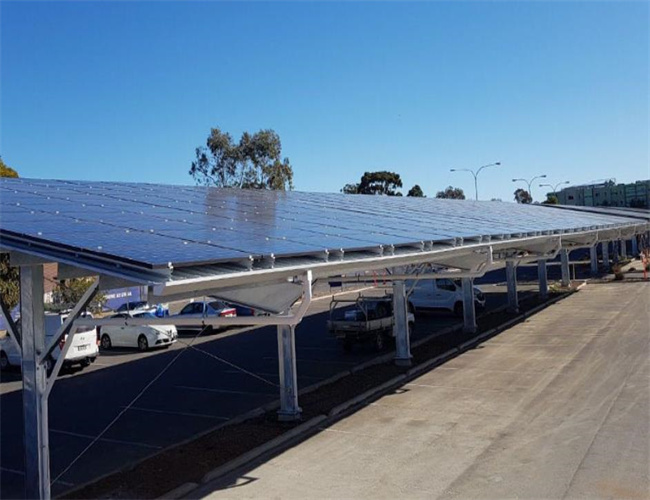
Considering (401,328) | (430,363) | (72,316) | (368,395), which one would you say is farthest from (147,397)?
(72,316)

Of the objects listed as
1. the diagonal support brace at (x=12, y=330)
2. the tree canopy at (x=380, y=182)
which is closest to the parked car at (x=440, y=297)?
the diagonal support brace at (x=12, y=330)

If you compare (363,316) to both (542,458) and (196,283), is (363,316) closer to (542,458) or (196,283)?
(542,458)

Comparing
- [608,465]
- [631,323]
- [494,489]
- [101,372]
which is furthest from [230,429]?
[631,323]

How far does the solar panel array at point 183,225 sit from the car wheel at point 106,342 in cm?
1286

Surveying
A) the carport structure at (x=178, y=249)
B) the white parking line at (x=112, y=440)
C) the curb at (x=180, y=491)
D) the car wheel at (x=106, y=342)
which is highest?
the carport structure at (x=178, y=249)

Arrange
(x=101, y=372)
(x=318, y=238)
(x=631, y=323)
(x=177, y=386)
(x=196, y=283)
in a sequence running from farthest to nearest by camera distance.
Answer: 1. (x=631, y=323)
2. (x=101, y=372)
3. (x=177, y=386)
4. (x=318, y=238)
5. (x=196, y=283)

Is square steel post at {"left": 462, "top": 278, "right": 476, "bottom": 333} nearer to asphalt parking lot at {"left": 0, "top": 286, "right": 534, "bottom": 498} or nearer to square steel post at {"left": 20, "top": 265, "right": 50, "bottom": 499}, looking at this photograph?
asphalt parking lot at {"left": 0, "top": 286, "right": 534, "bottom": 498}

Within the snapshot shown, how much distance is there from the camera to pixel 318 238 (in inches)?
363

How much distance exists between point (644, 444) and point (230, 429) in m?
7.05

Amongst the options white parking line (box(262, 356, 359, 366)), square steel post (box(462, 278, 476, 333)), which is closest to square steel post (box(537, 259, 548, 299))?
square steel post (box(462, 278, 476, 333))

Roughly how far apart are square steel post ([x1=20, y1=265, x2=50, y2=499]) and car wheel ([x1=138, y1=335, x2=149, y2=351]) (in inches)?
674

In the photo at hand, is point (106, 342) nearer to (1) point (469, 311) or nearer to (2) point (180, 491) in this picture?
(1) point (469, 311)

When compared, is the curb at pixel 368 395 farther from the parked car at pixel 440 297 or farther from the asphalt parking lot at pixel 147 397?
the parked car at pixel 440 297

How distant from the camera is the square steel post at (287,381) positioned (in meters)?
12.1
